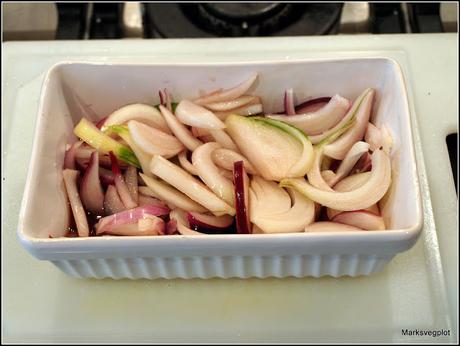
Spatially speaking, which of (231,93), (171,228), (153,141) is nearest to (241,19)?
(231,93)

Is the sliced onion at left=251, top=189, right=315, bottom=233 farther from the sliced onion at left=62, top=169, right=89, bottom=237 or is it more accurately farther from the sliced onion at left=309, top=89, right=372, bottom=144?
the sliced onion at left=62, top=169, right=89, bottom=237

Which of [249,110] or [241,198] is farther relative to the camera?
[249,110]

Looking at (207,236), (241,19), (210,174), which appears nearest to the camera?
(207,236)

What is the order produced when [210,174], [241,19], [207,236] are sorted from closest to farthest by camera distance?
[207,236], [210,174], [241,19]

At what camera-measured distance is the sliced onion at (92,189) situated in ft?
2.68

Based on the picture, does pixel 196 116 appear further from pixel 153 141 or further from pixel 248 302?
pixel 248 302

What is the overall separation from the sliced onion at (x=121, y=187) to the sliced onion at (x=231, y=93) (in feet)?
0.49

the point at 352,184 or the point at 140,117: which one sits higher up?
the point at 140,117

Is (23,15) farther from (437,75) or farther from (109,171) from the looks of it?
(437,75)

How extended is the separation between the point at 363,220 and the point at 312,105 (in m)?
0.21

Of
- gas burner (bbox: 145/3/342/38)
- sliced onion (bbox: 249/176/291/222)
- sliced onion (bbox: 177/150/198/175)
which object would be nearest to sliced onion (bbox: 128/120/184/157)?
sliced onion (bbox: 177/150/198/175)

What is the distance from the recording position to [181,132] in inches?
33.3

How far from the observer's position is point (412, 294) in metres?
0.83

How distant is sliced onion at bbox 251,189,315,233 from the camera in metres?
0.73
